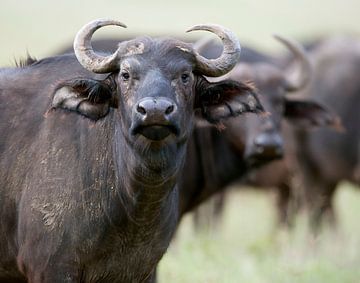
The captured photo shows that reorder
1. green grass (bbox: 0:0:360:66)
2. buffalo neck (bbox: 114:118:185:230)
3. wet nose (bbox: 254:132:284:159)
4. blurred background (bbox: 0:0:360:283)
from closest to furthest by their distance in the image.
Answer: buffalo neck (bbox: 114:118:185:230)
blurred background (bbox: 0:0:360:283)
wet nose (bbox: 254:132:284:159)
green grass (bbox: 0:0:360:66)

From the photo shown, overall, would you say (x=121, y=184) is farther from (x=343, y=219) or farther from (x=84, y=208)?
(x=343, y=219)

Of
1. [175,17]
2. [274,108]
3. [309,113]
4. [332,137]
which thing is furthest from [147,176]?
[175,17]

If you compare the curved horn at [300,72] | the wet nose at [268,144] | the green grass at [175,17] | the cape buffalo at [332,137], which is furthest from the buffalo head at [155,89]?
the green grass at [175,17]

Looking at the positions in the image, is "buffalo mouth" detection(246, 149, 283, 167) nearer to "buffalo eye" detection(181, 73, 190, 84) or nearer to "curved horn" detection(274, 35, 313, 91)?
"curved horn" detection(274, 35, 313, 91)

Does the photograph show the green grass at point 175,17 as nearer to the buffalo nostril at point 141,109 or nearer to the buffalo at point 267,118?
the buffalo at point 267,118

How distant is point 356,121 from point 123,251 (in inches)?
343

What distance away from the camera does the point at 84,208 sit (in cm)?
734

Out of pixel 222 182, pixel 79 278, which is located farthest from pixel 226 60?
pixel 222 182

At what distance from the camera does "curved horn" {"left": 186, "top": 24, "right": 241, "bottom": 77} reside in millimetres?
7355

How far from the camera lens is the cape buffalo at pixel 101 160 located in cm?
710

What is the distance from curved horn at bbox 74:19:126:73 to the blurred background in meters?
1.28

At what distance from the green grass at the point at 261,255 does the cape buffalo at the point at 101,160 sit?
2498 millimetres

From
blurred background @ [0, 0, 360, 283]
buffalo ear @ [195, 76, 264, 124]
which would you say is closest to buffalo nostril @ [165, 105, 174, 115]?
buffalo ear @ [195, 76, 264, 124]

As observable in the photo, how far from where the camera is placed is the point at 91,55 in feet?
24.1
